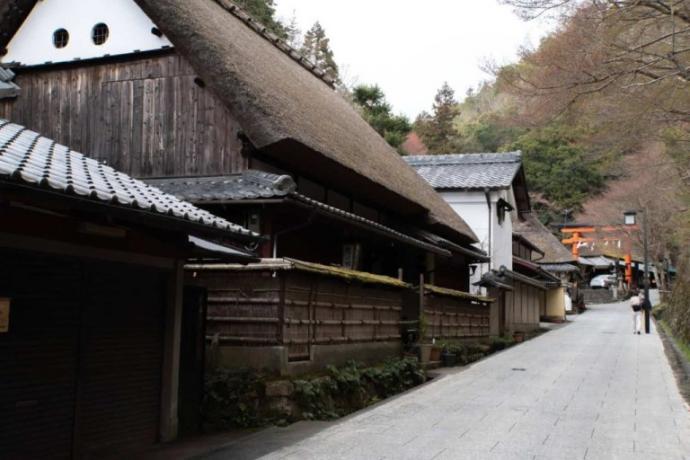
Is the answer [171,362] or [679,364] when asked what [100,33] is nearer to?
[171,362]

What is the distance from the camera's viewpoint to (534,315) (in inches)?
1351

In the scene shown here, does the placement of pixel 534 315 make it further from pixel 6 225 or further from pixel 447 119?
pixel 6 225

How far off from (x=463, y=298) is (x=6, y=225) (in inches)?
592

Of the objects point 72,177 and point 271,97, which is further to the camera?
point 271,97

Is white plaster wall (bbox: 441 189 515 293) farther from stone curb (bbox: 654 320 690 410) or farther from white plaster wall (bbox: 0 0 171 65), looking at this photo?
white plaster wall (bbox: 0 0 171 65)

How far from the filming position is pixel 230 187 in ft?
34.9

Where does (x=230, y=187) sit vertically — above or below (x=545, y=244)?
below

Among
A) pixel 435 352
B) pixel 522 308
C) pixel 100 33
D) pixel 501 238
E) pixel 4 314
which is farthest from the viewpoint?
pixel 522 308

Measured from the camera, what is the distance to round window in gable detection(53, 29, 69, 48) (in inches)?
508

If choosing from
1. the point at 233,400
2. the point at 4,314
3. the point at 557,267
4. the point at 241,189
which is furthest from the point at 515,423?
the point at 557,267

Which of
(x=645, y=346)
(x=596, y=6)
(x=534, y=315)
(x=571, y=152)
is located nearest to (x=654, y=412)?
(x=596, y=6)

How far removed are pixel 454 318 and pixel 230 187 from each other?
9.42 meters

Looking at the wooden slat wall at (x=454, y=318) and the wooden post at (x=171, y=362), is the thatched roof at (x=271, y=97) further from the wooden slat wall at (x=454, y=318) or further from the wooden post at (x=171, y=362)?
the wooden post at (x=171, y=362)

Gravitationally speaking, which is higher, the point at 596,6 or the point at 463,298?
the point at 596,6
